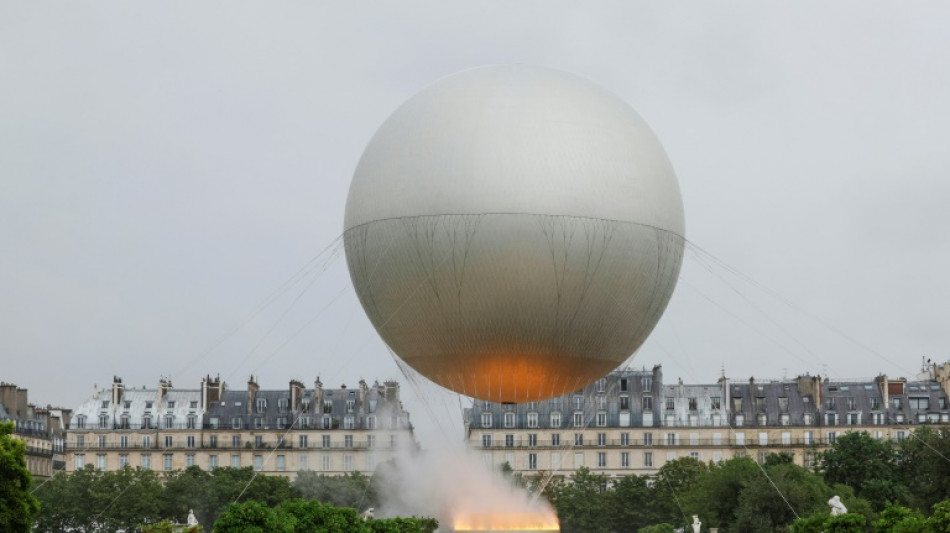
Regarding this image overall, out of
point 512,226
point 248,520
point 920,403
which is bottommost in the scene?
point 248,520

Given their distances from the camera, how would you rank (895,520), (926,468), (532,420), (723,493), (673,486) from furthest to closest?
1. (532,420)
2. (673,486)
3. (723,493)
4. (926,468)
5. (895,520)

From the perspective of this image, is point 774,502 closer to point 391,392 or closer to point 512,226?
point 391,392

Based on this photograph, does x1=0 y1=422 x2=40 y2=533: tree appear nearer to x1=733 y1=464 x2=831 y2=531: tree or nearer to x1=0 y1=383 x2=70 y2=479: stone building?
x1=733 y1=464 x2=831 y2=531: tree

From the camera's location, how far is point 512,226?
40531 mm

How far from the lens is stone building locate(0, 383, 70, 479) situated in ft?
453

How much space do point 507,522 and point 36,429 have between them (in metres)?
109

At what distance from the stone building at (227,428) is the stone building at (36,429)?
31.2ft

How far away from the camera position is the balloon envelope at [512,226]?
40688mm

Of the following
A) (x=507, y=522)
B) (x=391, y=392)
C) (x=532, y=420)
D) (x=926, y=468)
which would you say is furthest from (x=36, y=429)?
(x=507, y=522)

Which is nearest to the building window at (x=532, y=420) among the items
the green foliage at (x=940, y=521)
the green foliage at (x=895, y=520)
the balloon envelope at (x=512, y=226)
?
the green foliage at (x=895, y=520)

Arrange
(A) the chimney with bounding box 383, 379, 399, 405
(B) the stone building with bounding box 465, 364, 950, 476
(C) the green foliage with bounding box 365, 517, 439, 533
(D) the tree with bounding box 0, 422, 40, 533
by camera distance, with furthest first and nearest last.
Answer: (B) the stone building with bounding box 465, 364, 950, 476
(A) the chimney with bounding box 383, 379, 399, 405
(C) the green foliage with bounding box 365, 517, 439, 533
(D) the tree with bounding box 0, 422, 40, 533

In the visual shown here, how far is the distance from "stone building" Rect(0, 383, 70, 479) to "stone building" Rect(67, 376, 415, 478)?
9506mm

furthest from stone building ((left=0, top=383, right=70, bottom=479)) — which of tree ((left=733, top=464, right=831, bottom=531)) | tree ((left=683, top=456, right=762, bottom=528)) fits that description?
tree ((left=733, top=464, right=831, bottom=531))

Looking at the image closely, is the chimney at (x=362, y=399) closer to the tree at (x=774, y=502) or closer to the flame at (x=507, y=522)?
the tree at (x=774, y=502)
